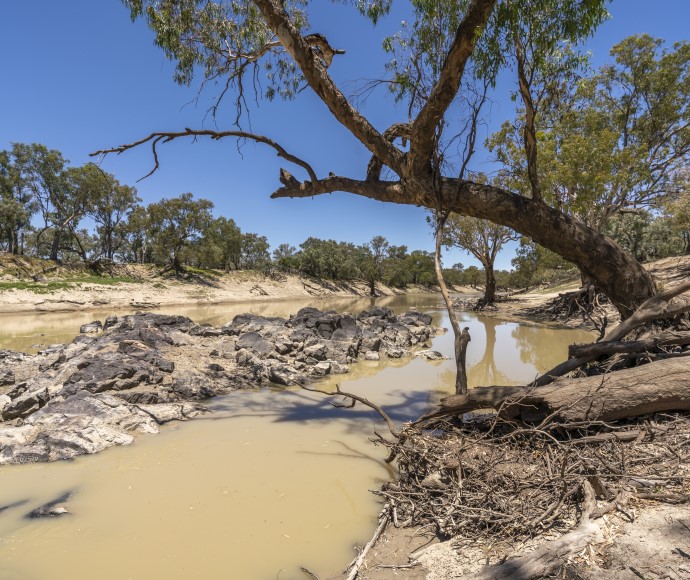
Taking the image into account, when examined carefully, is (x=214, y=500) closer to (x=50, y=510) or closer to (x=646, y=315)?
(x=50, y=510)

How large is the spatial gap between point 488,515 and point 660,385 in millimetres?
1991

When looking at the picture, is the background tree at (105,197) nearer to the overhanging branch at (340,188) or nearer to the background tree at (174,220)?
the background tree at (174,220)

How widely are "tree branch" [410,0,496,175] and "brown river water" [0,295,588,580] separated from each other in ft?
11.6

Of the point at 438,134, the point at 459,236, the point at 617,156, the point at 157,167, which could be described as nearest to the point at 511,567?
the point at 438,134

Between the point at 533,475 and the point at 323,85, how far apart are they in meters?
4.48

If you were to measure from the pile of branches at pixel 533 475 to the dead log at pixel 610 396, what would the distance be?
104 mm

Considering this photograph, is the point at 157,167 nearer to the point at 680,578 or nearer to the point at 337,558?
the point at 337,558

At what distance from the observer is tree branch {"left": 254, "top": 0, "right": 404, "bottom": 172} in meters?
4.11

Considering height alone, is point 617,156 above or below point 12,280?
above

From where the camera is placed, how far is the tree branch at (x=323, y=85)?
411 cm

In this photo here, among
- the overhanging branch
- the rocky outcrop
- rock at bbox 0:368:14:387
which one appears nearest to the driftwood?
the overhanging branch

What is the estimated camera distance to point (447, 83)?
3.80 metres

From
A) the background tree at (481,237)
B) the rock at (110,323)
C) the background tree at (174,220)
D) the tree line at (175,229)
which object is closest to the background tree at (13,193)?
the tree line at (175,229)

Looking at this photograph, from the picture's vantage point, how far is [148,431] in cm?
430
